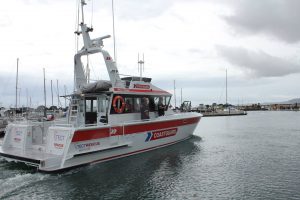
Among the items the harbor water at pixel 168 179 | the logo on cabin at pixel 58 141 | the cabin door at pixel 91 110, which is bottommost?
the harbor water at pixel 168 179

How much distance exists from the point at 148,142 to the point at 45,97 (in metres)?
37.9

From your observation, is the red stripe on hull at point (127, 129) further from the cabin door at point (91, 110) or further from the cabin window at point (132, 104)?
the cabin door at point (91, 110)

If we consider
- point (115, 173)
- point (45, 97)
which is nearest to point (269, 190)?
point (115, 173)

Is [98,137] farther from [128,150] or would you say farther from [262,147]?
[262,147]

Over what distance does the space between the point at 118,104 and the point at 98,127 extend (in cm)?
192

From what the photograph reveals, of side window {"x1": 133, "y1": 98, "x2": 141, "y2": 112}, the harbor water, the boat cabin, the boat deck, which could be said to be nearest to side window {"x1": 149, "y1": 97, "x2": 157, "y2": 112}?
the boat cabin

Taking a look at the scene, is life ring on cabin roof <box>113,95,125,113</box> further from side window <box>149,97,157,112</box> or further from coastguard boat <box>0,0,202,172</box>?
side window <box>149,97,157,112</box>

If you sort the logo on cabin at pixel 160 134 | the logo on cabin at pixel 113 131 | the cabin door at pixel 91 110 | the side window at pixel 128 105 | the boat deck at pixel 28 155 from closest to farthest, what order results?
the boat deck at pixel 28 155, the logo on cabin at pixel 113 131, the cabin door at pixel 91 110, the side window at pixel 128 105, the logo on cabin at pixel 160 134

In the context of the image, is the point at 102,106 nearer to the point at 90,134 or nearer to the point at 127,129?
the point at 127,129

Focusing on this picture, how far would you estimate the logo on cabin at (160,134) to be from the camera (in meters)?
13.2

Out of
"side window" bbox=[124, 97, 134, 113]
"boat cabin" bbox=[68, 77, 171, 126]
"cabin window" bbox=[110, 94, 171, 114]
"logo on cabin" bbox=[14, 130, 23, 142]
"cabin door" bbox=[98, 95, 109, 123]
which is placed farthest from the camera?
"side window" bbox=[124, 97, 134, 113]

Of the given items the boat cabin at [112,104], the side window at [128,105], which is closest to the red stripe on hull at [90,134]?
the boat cabin at [112,104]

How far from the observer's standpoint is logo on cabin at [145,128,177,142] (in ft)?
43.2

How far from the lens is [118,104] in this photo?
40.3 ft
